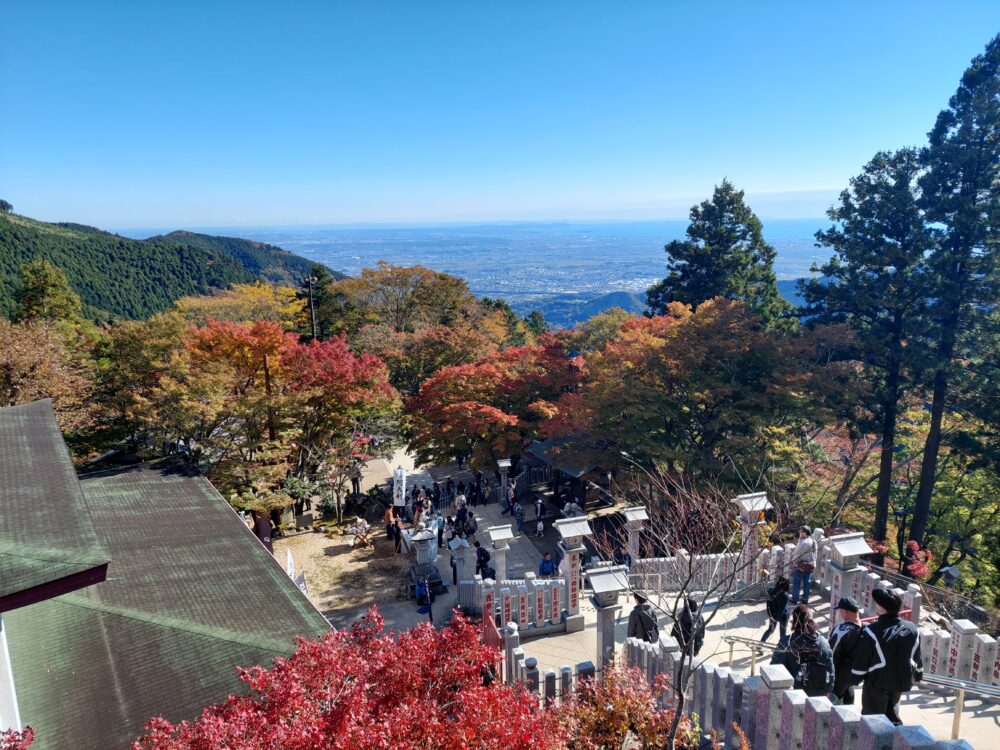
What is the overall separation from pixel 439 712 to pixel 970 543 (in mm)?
16018

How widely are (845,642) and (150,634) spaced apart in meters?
6.81

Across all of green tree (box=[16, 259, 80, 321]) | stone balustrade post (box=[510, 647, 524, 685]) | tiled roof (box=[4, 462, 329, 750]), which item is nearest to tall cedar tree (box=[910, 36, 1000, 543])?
stone balustrade post (box=[510, 647, 524, 685])

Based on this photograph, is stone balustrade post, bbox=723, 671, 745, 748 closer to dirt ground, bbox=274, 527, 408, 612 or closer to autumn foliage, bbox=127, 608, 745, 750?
autumn foliage, bbox=127, 608, 745, 750

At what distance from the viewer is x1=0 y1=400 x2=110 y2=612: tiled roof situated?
4039mm

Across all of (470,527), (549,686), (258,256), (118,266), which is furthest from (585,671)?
(258,256)

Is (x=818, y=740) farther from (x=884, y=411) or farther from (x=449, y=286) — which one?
(x=449, y=286)

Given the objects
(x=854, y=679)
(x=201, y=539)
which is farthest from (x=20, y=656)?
(x=854, y=679)

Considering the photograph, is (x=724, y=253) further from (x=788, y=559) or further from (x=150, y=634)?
(x=150, y=634)

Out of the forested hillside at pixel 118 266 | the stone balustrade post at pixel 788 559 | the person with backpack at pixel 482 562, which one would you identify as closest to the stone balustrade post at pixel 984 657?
the stone balustrade post at pixel 788 559

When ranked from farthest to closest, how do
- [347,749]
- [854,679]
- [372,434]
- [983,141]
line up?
[372,434], [983,141], [854,679], [347,749]

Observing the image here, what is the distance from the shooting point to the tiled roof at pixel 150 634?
5.07 m

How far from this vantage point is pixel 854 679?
526cm

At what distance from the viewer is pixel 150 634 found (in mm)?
5953

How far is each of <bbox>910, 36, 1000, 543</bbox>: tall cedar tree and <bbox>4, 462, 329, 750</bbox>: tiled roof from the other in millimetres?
14927
